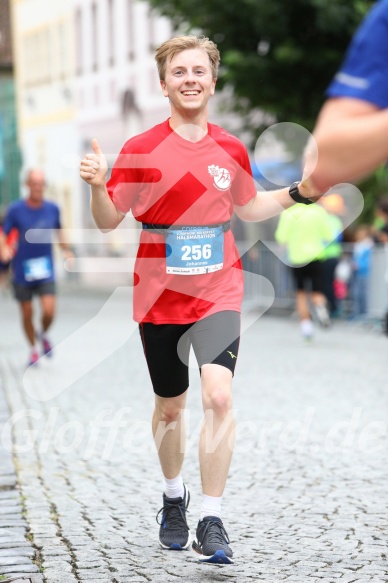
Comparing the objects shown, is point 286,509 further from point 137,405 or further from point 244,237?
point 244,237

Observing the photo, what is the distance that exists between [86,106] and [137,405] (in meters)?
33.7

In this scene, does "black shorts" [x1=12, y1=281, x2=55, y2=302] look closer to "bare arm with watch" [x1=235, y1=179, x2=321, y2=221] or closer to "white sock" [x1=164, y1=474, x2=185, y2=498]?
"white sock" [x1=164, y1=474, x2=185, y2=498]

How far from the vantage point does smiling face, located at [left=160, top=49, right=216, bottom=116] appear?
4.89m

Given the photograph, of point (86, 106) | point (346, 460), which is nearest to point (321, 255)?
point (346, 460)

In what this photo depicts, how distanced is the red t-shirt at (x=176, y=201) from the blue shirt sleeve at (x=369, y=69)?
7.10ft

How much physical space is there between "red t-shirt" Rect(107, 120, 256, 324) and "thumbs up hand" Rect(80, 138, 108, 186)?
0.89ft

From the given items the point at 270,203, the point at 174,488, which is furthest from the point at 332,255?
the point at 270,203

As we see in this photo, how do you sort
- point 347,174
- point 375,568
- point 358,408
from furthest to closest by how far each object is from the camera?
point 358,408 < point 375,568 < point 347,174

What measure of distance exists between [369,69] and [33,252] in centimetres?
1050

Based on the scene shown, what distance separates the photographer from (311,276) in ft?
56.9

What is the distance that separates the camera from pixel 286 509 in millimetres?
6023

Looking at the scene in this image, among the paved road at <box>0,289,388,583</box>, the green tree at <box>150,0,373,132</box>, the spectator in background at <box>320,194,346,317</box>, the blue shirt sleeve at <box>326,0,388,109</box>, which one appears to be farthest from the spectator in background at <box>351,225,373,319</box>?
the blue shirt sleeve at <box>326,0,388,109</box>

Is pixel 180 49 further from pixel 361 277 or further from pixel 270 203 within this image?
pixel 361 277

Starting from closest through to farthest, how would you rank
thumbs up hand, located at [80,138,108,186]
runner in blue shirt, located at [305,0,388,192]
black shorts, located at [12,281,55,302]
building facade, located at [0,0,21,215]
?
1. runner in blue shirt, located at [305,0,388,192]
2. thumbs up hand, located at [80,138,108,186]
3. black shorts, located at [12,281,55,302]
4. building facade, located at [0,0,21,215]
